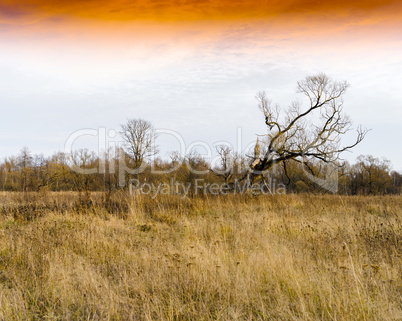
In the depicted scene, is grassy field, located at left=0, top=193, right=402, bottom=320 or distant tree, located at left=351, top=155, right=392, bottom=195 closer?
grassy field, located at left=0, top=193, right=402, bottom=320

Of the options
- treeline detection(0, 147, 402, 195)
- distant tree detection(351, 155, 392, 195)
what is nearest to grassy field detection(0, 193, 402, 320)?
treeline detection(0, 147, 402, 195)

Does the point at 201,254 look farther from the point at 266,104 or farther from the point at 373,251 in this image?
the point at 266,104

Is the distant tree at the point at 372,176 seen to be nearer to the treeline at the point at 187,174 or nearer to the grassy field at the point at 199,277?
the treeline at the point at 187,174

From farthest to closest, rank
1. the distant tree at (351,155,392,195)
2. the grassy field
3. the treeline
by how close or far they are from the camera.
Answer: the distant tree at (351,155,392,195) → the treeline → the grassy field

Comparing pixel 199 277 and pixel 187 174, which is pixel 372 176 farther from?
pixel 199 277

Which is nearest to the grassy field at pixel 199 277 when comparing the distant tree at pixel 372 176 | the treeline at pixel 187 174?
the treeline at pixel 187 174

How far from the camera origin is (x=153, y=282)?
3.88m

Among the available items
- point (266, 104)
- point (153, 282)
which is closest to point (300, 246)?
point (153, 282)

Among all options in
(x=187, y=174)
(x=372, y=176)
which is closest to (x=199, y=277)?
(x=187, y=174)

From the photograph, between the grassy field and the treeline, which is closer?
the grassy field

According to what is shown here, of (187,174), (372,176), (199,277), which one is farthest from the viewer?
(372,176)

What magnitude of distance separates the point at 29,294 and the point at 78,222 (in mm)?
4111

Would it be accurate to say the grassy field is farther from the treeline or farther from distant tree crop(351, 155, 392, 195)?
distant tree crop(351, 155, 392, 195)

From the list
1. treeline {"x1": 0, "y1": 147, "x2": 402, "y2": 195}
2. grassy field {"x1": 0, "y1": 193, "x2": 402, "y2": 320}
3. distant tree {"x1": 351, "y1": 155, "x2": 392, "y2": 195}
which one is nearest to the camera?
grassy field {"x1": 0, "y1": 193, "x2": 402, "y2": 320}
